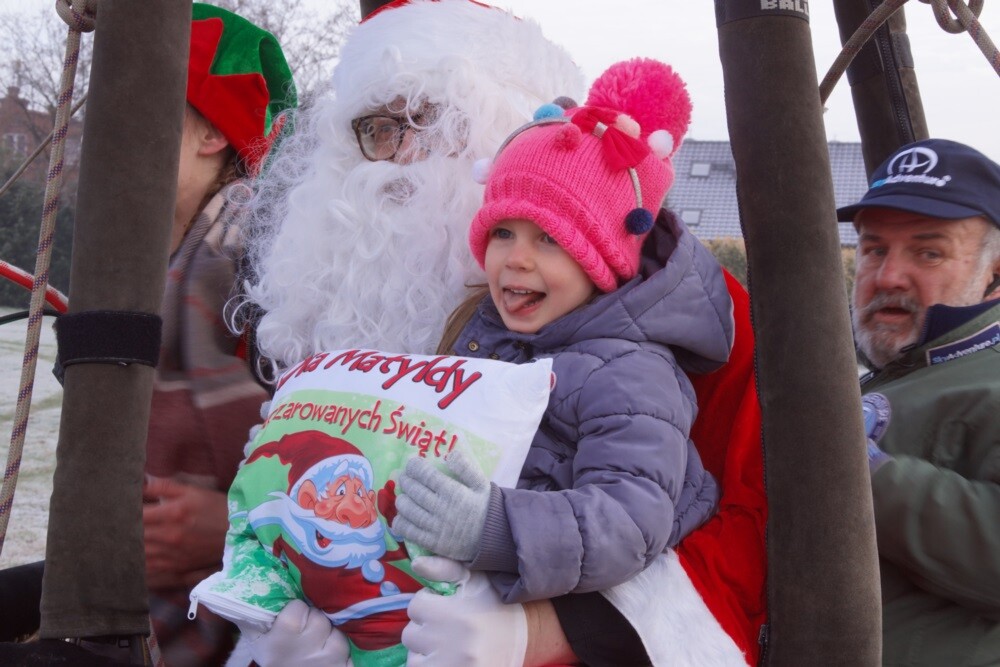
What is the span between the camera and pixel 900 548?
5.93ft

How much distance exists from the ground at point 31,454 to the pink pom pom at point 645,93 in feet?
6.46

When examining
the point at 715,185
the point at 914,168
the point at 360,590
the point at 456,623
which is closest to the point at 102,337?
the point at 360,590

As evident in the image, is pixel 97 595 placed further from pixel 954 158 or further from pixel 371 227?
pixel 954 158

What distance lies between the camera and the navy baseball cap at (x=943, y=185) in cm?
→ 204

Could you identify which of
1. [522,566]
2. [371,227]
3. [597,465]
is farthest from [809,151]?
[371,227]

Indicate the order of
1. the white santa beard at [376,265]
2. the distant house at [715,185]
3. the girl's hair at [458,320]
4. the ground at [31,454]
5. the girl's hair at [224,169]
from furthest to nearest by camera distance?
the distant house at [715,185], the ground at [31,454], the girl's hair at [224,169], the white santa beard at [376,265], the girl's hair at [458,320]

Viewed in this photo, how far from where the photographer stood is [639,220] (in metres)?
1.69

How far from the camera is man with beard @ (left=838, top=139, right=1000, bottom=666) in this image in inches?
69.3

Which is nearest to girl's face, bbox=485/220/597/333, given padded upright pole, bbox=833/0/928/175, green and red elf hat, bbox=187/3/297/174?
green and red elf hat, bbox=187/3/297/174

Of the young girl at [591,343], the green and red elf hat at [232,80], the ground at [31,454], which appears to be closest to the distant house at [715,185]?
the ground at [31,454]

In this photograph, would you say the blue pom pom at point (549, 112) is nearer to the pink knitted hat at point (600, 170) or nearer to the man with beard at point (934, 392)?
the pink knitted hat at point (600, 170)

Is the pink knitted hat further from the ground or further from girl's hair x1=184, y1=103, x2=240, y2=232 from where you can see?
the ground

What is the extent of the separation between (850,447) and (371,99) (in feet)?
4.50

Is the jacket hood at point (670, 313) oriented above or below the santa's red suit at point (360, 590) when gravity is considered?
above
